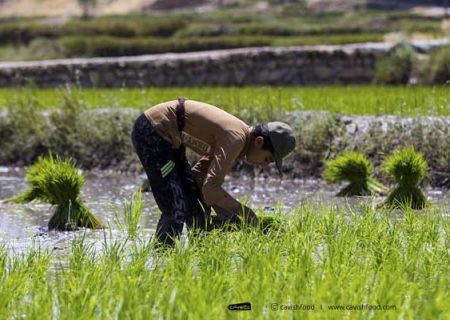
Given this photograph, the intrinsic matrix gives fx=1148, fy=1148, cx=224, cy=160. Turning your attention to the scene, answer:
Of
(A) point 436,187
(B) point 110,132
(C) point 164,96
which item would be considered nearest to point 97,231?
(A) point 436,187

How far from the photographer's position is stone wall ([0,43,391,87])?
19.6 metres

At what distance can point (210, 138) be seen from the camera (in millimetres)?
6348

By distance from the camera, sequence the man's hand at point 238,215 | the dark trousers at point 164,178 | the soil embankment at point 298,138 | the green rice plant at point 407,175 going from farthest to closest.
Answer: the soil embankment at point 298,138, the green rice plant at point 407,175, the dark trousers at point 164,178, the man's hand at point 238,215

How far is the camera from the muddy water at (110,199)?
25.3 feet

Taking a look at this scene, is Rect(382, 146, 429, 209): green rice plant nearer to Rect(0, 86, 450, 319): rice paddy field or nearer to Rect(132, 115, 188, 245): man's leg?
Rect(0, 86, 450, 319): rice paddy field

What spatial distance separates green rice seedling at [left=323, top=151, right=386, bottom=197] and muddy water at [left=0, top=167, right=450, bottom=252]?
21 cm

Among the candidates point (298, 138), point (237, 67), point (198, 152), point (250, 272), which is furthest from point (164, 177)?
point (237, 67)

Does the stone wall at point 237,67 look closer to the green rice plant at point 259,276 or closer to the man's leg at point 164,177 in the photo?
the man's leg at point 164,177

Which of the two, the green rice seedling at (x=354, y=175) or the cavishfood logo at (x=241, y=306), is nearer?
the cavishfood logo at (x=241, y=306)

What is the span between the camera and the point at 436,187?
1063 cm

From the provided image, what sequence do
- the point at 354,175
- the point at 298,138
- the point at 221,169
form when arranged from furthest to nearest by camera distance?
the point at 298,138 < the point at 354,175 < the point at 221,169

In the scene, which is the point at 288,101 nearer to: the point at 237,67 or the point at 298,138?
the point at 298,138

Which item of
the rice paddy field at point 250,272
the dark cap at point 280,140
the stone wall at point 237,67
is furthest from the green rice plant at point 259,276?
the stone wall at point 237,67

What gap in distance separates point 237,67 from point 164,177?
1367 centimetres
